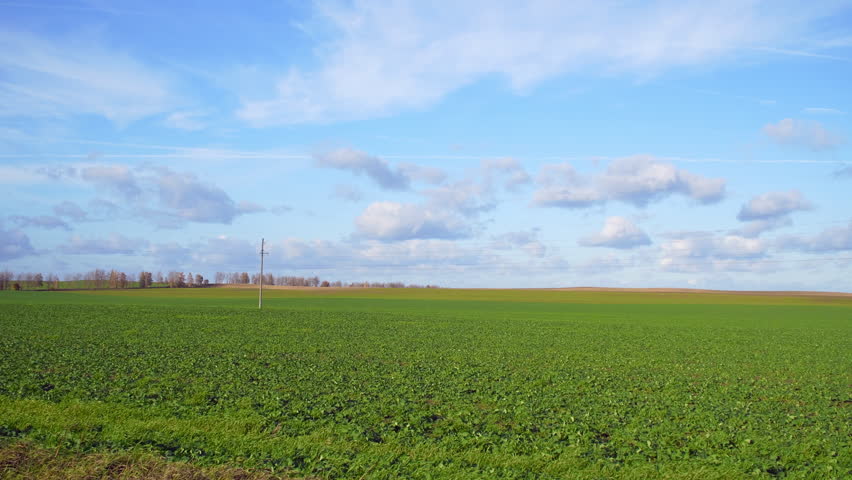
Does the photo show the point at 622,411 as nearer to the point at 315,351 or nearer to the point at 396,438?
the point at 396,438

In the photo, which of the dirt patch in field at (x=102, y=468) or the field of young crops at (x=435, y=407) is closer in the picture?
the dirt patch in field at (x=102, y=468)

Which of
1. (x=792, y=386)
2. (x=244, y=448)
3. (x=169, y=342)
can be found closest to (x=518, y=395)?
(x=244, y=448)

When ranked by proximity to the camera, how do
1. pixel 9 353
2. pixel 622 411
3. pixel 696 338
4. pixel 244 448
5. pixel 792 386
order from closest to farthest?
pixel 244 448 → pixel 622 411 → pixel 792 386 → pixel 9 353 → pixel 696 338

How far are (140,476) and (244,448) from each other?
2599 millimetres

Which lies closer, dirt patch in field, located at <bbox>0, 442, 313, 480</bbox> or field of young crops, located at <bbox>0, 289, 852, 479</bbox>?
dirt patch in field, located at <bbox>0, 442, 313, 480</bbox>

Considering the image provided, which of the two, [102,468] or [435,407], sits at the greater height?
[102,468]

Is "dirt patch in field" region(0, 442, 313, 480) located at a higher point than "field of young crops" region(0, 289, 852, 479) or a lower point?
higher

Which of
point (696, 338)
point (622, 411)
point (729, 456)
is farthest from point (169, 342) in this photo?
point (696, 338)

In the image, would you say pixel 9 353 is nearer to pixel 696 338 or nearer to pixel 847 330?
pixel 696 338

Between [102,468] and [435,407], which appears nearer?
[102,468]

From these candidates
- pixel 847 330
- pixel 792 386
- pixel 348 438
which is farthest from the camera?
pixel 847 330

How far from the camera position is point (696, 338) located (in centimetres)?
4328

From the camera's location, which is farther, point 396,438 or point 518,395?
point 518,395

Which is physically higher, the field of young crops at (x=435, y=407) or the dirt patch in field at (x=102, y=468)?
the dirt patch in field at (x=102, y=468)
